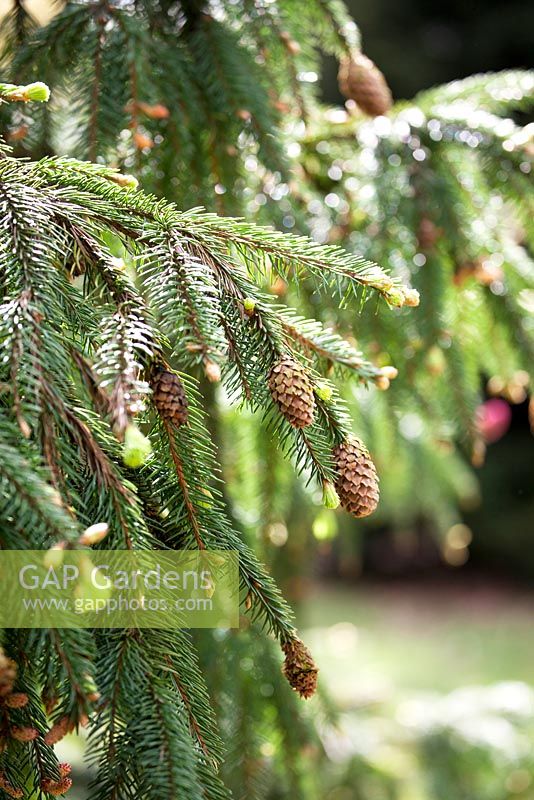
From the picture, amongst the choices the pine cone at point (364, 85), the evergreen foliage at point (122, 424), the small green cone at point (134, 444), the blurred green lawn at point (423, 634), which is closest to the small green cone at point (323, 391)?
the evergreen foliage at point (122, 424)

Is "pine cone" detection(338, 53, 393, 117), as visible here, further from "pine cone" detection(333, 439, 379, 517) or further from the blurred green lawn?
the blurred green lawn

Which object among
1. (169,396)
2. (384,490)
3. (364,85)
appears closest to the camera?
(169,396)

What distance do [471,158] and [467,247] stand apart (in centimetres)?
15

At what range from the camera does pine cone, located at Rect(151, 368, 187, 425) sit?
553mm

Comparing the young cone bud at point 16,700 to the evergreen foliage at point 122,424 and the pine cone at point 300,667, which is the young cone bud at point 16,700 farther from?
the pine cone at point 300,667

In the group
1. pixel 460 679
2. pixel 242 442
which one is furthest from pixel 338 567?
pixel 242 442

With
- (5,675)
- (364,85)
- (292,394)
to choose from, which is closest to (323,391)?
(292,394)

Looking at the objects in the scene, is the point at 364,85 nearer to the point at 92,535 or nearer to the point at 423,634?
the point at 92,535

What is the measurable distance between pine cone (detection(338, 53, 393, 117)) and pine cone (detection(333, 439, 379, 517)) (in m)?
0.66

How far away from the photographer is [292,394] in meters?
0.56

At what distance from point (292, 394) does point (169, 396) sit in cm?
9

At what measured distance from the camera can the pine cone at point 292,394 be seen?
554 millimetres

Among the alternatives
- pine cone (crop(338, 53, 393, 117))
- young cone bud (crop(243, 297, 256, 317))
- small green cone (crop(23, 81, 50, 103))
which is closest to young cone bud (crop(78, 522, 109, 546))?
young cone bud (crop(243, 297, 256, 317))

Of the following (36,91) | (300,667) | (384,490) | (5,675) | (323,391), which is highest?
(36,91)
